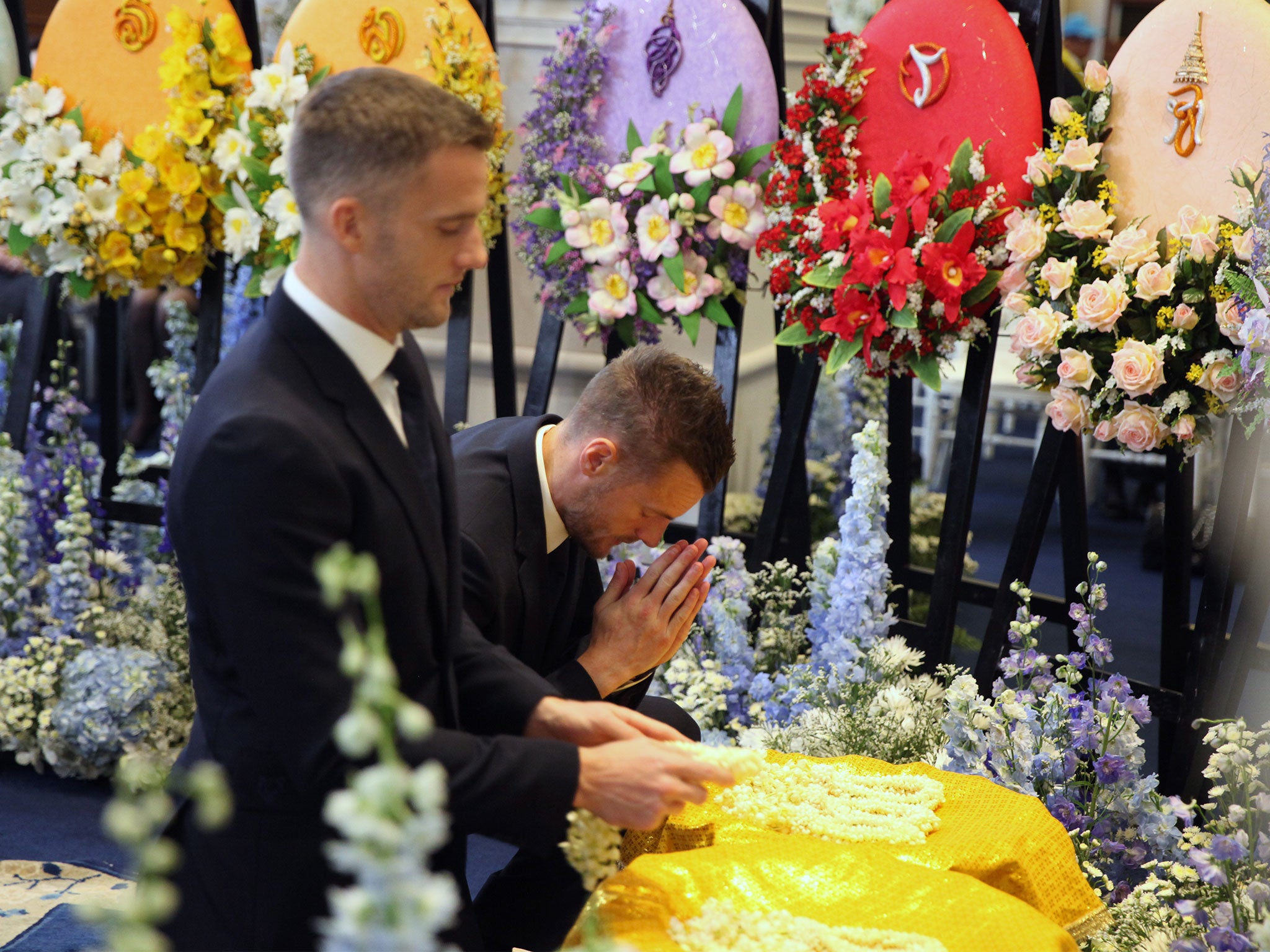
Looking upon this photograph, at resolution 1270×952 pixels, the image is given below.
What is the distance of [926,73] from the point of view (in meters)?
2.68

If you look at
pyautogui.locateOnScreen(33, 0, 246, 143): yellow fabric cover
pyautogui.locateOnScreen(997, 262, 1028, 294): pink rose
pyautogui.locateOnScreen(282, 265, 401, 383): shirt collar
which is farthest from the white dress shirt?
pyautogui.locateOnScreen(33, 0, 246, 143): yellow fabric cover

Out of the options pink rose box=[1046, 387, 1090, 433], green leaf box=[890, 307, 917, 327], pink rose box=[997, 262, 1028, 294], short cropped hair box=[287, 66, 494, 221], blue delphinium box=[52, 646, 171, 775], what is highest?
short cropped hair box=[287, 66, 494, 221]

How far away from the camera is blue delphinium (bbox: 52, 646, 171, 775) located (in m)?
3.13

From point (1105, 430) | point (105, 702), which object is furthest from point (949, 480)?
point (105, 702)

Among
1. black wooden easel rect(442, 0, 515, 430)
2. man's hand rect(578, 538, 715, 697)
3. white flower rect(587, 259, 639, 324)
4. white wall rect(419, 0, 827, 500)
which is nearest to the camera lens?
man's hand rect(578, 538, 715, 697)

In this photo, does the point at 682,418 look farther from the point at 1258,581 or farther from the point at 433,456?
the point at 1258,581

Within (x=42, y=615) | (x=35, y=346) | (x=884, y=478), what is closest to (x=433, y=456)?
(x=884, y=478)

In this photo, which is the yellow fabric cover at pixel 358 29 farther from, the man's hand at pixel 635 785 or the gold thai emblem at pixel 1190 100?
the man's hand at pixel 635 785

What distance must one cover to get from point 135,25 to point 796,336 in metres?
1.98

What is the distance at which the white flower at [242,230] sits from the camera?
322 centimetres

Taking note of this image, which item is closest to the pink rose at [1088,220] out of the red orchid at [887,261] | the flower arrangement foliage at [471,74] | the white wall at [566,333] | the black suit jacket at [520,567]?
the red orchid at [887,261]

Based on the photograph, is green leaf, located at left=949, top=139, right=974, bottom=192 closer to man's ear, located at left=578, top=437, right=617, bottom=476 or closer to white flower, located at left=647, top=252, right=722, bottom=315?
white flower, located at left=647, top=252, right=722, bottom=315

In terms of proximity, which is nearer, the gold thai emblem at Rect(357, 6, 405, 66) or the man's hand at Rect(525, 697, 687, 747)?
the man's hand at Rect(525, 697, 687, 747)

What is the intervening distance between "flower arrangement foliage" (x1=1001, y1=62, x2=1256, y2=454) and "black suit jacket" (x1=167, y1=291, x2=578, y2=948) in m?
1.51
